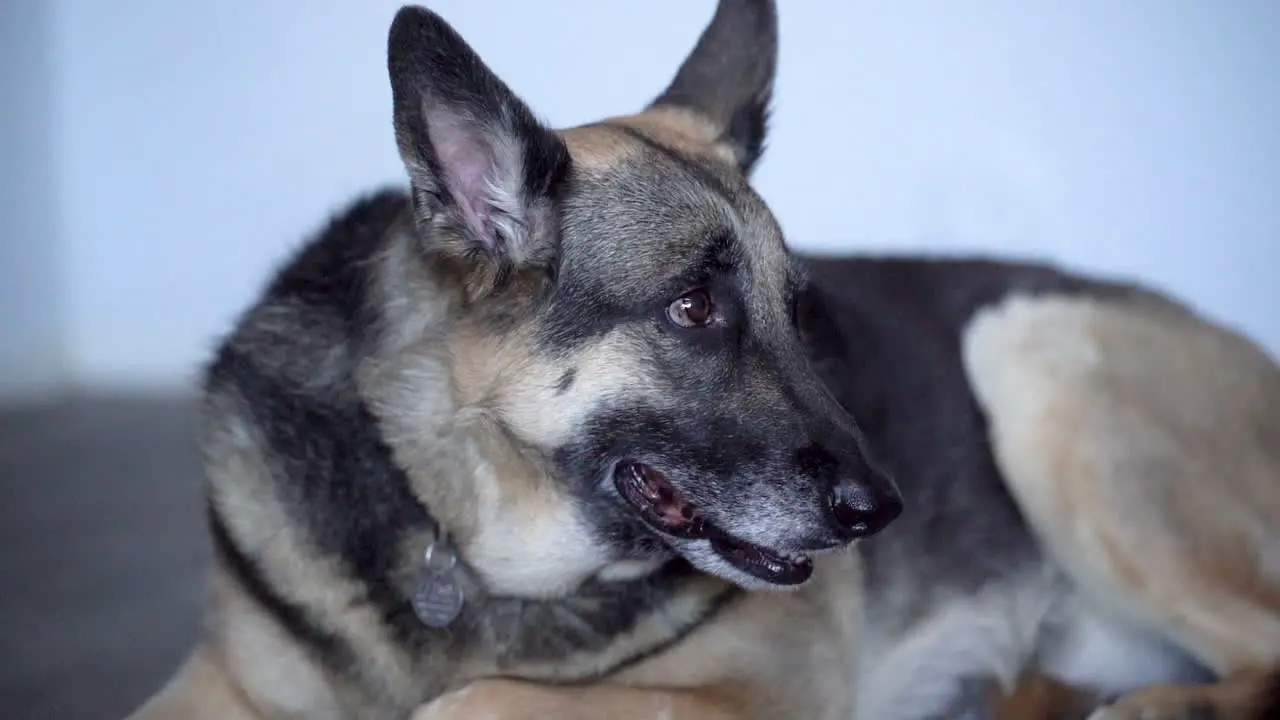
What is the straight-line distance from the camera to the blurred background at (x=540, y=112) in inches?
132

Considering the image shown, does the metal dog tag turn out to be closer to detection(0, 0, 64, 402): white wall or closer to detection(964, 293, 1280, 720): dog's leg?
detection(964, 293, 1280, 720): dog's leg

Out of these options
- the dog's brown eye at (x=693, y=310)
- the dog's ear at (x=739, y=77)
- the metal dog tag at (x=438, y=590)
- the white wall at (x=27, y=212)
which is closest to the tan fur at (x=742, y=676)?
the metal dog tag at (x=438, y=590)

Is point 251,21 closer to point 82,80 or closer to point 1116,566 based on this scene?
point 82,80

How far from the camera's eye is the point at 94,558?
261 cm

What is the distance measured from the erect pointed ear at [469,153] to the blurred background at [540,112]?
5.06 feet

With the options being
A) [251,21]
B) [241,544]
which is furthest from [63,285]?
[241,544]

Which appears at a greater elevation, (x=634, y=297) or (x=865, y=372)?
(x=634, y=297)

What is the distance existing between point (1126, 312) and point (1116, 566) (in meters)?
0.58

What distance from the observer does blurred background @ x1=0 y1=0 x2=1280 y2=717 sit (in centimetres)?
335

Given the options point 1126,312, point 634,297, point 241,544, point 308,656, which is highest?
point 634,297

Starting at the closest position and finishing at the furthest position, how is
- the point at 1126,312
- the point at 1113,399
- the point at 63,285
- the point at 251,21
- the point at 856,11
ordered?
the point at 1113,399, the point at 1126,312, the point at 856,11, the point at 251,21, the point at 63,285

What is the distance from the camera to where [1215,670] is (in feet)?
6.79

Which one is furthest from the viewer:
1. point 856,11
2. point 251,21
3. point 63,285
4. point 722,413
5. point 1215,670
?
point 63,285

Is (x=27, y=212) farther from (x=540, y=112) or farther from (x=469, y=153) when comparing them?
(x=469, y=153)
